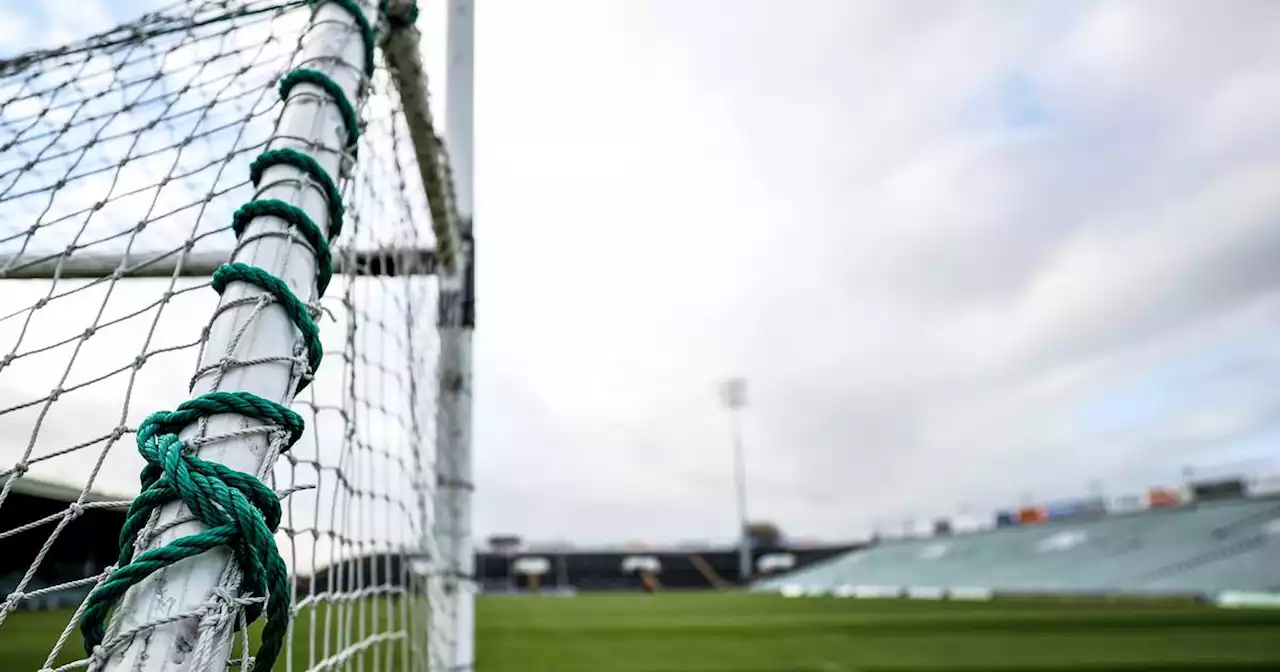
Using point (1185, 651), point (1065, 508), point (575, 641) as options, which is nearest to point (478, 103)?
point (575, 641)

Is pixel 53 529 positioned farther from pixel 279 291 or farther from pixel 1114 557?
pixel 1114 557

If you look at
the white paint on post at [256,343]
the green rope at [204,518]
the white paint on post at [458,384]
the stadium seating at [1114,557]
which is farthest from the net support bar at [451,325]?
the stadium seating at [1114,557]

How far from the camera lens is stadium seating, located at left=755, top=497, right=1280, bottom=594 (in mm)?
10820

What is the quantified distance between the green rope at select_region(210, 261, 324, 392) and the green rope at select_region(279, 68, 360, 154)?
0.89 feet

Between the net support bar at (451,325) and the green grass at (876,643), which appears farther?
the green grass at (876,643)

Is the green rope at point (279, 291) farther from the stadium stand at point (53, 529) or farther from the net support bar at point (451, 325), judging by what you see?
the net support bar at point (451, 325)

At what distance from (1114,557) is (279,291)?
1656 cm

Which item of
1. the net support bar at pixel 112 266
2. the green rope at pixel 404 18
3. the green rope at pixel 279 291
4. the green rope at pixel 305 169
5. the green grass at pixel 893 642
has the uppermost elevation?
the green rope at pixel 404 18

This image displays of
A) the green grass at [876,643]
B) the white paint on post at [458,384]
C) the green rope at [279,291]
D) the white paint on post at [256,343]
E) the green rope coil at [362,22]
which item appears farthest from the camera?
the green grass at [876,643]

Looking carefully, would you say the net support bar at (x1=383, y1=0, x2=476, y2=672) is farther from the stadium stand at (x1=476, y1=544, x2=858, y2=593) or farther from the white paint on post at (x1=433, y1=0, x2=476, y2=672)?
the stadium stand at (x1=476, y1=544, x2=858, y2=593)

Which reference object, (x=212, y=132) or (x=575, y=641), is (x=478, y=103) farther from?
(x=575, y=641)

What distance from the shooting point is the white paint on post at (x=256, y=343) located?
49 cm

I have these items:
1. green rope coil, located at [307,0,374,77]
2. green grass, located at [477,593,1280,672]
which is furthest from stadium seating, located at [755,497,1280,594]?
green rope coil, located at [307,0,374,77]

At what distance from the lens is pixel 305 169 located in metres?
0.74
